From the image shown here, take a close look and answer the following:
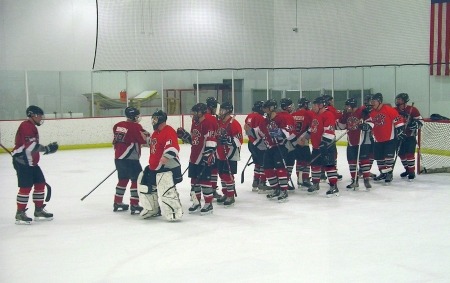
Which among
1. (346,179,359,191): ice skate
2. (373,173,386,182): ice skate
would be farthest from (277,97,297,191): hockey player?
(373,173,386,182): ice skate

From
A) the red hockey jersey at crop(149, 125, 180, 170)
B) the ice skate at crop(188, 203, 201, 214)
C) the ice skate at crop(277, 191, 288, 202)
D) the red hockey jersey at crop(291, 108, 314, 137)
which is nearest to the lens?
the red hockey jersey at crop(149, 125, 180, 170)

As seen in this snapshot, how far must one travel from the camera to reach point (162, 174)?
21.1ft

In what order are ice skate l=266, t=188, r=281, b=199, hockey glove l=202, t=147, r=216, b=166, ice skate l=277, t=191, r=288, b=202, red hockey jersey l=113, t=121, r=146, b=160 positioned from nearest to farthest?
hockey glove l=202, t=147, r=216, b=166, red hockey jersey l=113, t=121, r=146, b=160, ice skate l=277, t=191, r=288, b=202, ice skate l=266, t=188, r=281, b=199

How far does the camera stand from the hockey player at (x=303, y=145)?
27.5 feet

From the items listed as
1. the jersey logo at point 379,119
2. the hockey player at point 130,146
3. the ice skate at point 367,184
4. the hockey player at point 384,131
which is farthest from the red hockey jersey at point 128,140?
the jersey logo at point 379,119

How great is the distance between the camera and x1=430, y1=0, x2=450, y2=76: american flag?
12.8 meters

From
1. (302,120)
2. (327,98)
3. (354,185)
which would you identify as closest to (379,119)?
(327,98)

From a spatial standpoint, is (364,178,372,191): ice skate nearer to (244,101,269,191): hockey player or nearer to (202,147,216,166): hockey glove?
(244,101,269,191): hockey player

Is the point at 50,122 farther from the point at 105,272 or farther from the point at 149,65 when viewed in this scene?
the point at 105,272

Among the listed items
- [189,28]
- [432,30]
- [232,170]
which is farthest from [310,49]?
[232,170]

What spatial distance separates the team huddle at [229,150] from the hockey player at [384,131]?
1 centimetres

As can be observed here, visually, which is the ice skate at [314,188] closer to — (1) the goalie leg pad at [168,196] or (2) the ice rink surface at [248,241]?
(2) the ice rink surface at [248,241]

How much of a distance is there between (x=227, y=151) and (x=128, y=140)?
1190 millimetres

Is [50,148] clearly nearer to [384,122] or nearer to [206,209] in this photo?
[206,209]
